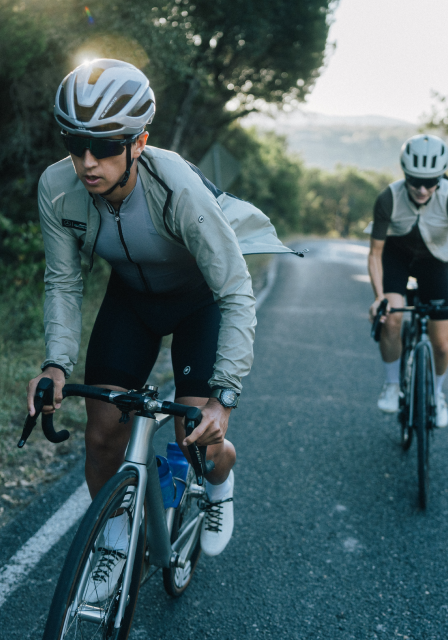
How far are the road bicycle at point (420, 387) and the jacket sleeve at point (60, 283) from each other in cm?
229

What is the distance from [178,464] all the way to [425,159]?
8.84 ft

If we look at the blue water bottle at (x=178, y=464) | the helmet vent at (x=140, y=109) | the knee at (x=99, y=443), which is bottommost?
the blue water bottle at (x=178, y=464)

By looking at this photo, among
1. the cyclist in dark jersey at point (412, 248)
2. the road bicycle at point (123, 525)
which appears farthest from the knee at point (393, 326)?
the road bicycle at point (123, 525)

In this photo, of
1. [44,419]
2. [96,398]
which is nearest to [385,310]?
[96,398]

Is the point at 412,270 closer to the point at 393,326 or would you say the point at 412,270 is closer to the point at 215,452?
the point at 393,326

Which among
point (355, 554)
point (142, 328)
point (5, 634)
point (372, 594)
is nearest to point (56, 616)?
point (5, 634)

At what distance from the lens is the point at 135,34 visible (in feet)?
32.8

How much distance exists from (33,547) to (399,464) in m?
2.68

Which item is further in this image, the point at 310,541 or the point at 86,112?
the point at 310,541

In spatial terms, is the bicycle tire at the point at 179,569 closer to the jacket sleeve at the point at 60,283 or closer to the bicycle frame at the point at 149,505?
the bicycle frame at the point at 149,505

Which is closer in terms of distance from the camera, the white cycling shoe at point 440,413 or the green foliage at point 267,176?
the white cycling shoe at point 440,413

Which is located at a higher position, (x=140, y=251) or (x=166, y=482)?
(x=140, y=251)

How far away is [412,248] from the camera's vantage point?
4547mm

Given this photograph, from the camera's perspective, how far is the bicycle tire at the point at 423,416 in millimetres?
3750
